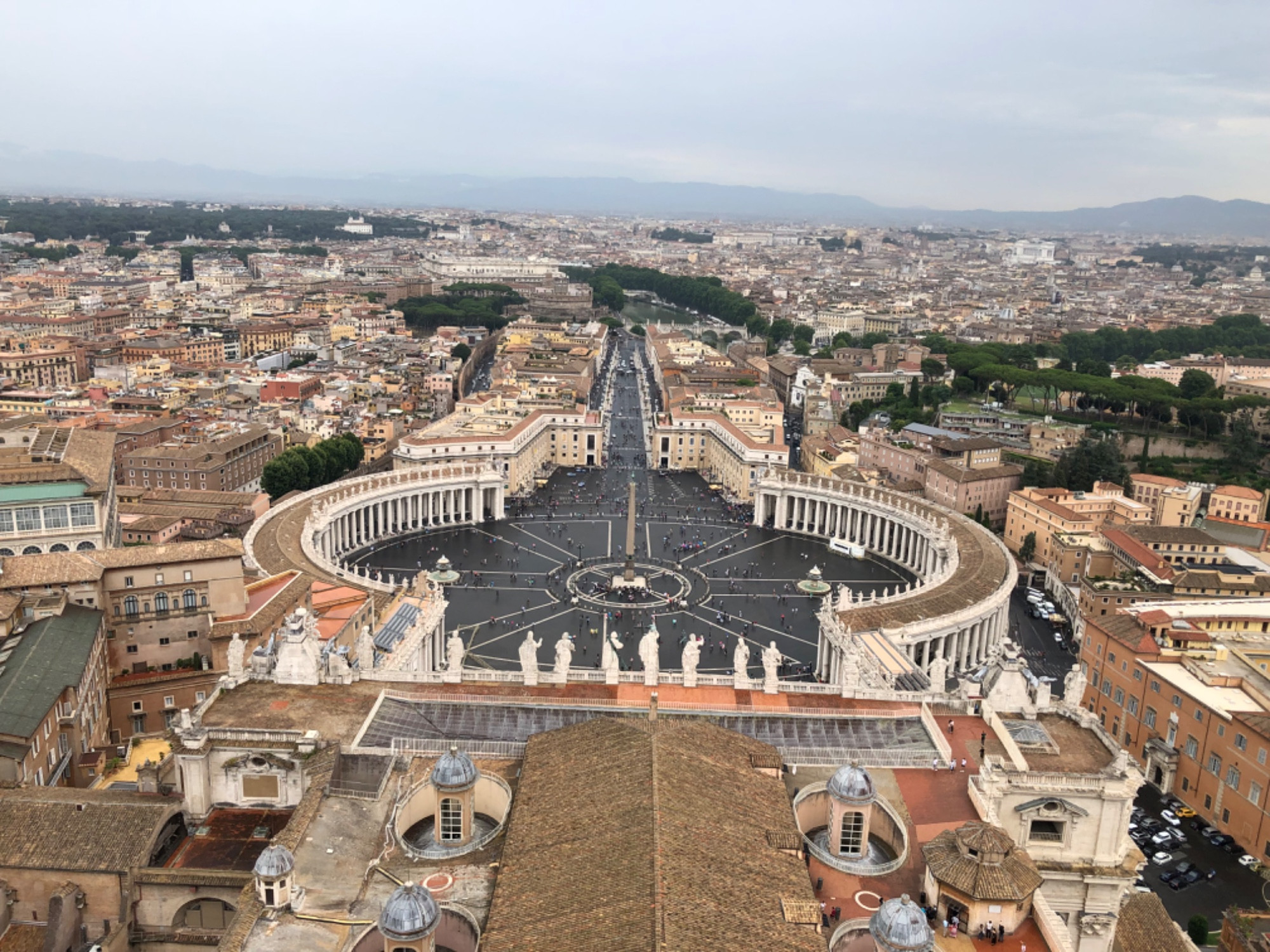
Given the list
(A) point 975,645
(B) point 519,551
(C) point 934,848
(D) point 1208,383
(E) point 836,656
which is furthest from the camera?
(D) point 1208,383

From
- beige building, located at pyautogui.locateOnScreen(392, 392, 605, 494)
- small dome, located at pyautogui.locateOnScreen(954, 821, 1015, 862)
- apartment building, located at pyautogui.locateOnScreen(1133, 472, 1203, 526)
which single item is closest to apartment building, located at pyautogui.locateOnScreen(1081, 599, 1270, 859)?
small dome, located at pyautogui.locateOnScreen(954, 821, 1015, 862)

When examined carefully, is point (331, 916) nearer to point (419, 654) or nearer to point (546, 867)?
point (546, 867)

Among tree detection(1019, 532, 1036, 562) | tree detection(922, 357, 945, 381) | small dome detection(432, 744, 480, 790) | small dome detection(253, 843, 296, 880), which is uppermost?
small dome detection(432, 744, 480, 790)

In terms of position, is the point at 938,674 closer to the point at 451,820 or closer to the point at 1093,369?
the point at 451,820

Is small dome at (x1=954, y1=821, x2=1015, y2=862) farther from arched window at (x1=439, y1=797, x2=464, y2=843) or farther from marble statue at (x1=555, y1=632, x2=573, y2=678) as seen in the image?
marble statue at (x1=555, y1=632, x2=573, y2=678)

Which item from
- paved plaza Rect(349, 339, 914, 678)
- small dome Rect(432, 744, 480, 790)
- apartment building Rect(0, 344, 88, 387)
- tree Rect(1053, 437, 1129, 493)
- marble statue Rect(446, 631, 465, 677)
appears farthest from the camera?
apartment building Rect(0, 344, 88, 387)

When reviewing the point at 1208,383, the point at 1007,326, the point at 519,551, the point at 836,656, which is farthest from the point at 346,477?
the point at 1007,326
